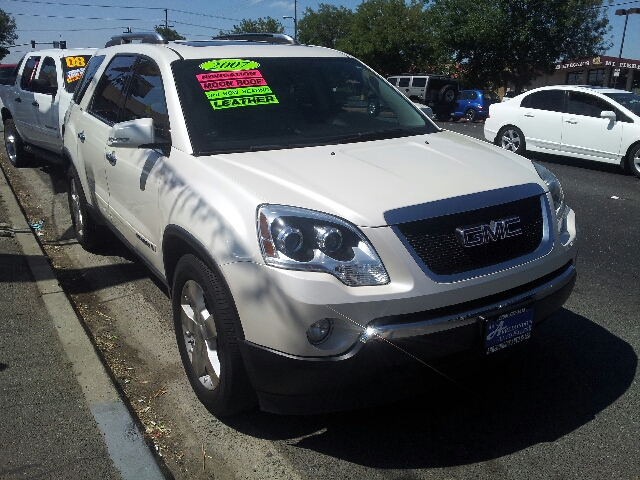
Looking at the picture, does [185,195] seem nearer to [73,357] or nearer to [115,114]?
[73,357]

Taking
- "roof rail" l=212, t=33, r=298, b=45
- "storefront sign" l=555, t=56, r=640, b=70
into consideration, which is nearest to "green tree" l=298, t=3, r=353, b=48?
"storefront sign" l=555, t=56, r=640, b=70

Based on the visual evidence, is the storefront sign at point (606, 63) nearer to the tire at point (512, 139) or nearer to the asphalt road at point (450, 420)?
the tire at point (512, 139)

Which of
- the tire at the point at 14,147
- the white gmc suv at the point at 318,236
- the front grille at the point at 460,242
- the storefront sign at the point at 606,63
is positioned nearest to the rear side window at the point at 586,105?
the white gmc suv at the point at 318,236

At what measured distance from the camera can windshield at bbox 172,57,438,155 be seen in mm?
3656

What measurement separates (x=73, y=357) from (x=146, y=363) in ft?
1.41

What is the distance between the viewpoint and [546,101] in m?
12.4

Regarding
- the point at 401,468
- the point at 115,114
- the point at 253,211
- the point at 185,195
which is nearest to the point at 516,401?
the point at 401,468

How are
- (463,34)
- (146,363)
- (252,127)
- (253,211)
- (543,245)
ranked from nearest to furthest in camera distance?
(253,211)
(543,245)
(252,127)
(146,363)
(463,34)

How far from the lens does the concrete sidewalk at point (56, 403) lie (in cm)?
294

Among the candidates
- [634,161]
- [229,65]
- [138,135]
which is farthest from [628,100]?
[138,135]

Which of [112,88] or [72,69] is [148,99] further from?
[72,69]

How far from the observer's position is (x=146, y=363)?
4.02 m

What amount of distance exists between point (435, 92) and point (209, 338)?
2666cm

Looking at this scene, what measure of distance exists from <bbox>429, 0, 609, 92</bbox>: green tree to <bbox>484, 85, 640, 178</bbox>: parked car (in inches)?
1007
